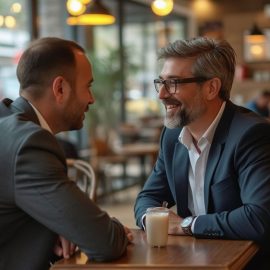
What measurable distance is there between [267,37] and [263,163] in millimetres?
11486

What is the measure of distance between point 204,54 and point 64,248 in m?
0.95

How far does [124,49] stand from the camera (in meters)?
10.6

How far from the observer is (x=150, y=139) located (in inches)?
390

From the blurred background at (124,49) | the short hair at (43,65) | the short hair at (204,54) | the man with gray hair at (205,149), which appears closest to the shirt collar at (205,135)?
the man with gray hair at (205,149)

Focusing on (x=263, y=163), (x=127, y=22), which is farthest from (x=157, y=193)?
(x=127, y=22)

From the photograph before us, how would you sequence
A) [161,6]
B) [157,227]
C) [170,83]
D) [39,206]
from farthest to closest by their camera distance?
[161,6] < [170,83] < [157,227] < [39,206]

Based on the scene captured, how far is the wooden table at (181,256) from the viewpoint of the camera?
1.73m

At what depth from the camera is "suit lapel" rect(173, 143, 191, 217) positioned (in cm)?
241

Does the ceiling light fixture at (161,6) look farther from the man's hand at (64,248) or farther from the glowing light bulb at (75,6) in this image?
the man's hand at (64,248)

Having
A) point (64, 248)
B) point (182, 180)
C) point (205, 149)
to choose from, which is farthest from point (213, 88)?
point (64, 248)

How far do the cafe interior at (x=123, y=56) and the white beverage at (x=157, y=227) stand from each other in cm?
330

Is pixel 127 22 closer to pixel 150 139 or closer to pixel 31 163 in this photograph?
pixel 150 139

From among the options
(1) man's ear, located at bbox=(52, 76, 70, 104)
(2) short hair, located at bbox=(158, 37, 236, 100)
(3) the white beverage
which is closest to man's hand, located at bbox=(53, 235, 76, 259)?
(3) the white beverage

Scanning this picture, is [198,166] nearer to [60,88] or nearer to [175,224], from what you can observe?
[175,224]
